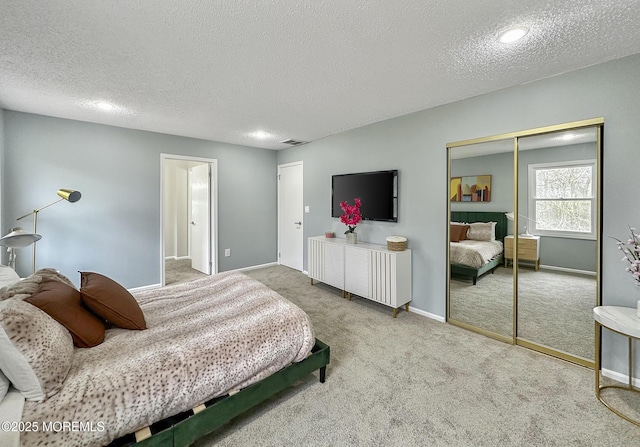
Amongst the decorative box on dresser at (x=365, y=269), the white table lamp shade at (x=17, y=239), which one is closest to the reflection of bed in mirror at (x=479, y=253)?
the decorative box on dresser at (x=365, y=269)

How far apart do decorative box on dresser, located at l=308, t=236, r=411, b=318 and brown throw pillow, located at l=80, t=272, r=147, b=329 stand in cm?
239

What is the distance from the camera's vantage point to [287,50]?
193 cm

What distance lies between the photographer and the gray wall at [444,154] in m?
2.00

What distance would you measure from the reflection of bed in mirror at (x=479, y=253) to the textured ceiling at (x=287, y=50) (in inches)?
48.4

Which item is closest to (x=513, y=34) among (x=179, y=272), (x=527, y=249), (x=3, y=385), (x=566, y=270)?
(x=527, y=249)

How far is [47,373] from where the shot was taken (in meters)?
1.12

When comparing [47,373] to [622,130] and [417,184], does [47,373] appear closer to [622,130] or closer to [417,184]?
[417,184]

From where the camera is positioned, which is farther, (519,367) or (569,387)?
(519,367)

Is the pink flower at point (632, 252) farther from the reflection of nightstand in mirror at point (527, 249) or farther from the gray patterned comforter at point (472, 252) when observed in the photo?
the gray patterned comforter at point (472, 252)

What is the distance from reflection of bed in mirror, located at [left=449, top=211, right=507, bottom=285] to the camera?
106 inches

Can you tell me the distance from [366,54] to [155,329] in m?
2.37

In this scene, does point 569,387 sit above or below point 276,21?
below

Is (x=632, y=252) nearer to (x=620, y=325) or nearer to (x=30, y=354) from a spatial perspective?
(x=620, y=325)

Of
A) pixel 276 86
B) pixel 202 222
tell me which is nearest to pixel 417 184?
pixel 276 86
